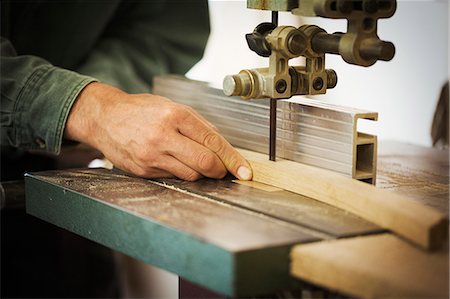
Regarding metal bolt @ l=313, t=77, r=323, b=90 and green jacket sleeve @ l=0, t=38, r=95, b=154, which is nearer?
metal bolt @ l=313, t=77, r=323, b=90

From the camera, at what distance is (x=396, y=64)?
3.54 metres

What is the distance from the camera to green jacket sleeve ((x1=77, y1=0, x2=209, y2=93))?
2434mm

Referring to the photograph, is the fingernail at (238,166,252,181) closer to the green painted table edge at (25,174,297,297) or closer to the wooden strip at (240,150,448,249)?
the wooden strip at (240,150,448,249)

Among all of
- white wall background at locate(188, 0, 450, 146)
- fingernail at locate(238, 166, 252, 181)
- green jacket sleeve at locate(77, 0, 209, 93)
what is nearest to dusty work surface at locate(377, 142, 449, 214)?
fingernail at locate(238, 166, 252, 181)

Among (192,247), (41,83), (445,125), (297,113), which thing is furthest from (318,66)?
(445,125)

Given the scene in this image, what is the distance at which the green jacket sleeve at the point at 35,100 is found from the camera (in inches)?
69.3

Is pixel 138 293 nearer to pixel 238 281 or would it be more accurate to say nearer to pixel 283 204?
pixel 283 204

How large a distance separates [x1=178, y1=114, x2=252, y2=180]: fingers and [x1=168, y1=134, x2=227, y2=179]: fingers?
0.01 meters

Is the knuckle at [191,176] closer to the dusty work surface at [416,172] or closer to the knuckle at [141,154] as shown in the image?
the knuckle at [141,154]

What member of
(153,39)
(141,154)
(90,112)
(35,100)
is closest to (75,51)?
(153,39)

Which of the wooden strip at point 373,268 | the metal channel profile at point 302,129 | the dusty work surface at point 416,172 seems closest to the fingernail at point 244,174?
the metal channel profile at point 302,129

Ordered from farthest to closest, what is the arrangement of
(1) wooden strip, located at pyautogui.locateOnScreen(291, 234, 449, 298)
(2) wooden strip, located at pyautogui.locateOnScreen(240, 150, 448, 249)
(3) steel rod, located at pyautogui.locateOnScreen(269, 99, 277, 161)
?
1. (3) steel rod, located at pyautogui.locateOnScreen(269, 99, 277, 161)
2. (2) wooden strip, located at pyautogui.locateOnScreen(240, 150, 448, 249)
3. (1) wooden strip, located at pyautogui.locateOnScreen(291, 234, 449, 298)

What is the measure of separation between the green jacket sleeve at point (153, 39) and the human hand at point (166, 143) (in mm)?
781

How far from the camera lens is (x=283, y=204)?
1.38 metres
